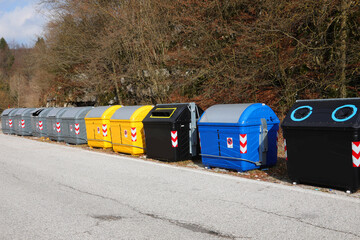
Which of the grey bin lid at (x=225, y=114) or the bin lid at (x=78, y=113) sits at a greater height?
the bin lid at (x=78, y=113)

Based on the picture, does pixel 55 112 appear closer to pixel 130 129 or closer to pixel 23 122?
pixel 23 122

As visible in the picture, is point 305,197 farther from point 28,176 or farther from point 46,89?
point 46,89

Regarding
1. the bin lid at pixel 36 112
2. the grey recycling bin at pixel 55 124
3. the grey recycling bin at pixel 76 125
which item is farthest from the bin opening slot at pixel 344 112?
the bin lid at pixel 36 112

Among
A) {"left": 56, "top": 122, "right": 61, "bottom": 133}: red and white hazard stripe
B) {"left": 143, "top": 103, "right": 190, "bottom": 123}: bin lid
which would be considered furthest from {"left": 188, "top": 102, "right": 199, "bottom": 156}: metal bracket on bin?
{"left": 56, "top": 122, "right": 61, "bottom": 133}: red and white hazard stripe

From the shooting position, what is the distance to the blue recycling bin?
7520 millimetres

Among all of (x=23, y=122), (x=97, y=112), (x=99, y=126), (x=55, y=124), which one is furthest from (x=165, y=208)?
(x=23, y=122)

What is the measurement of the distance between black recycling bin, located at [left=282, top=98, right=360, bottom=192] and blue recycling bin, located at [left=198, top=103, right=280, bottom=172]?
3.91 feet

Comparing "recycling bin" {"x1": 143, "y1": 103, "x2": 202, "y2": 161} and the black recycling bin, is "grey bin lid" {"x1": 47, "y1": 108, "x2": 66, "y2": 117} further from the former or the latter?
the black recycling bin

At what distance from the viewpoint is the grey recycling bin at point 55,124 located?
1605cm

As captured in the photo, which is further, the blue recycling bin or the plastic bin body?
the plastic bin body

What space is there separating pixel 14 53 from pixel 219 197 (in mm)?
106387

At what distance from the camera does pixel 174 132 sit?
915cm

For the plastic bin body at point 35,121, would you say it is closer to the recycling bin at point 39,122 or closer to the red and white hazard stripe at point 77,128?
the recycling bin at point 39,122

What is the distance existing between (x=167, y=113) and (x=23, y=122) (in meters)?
13.9
